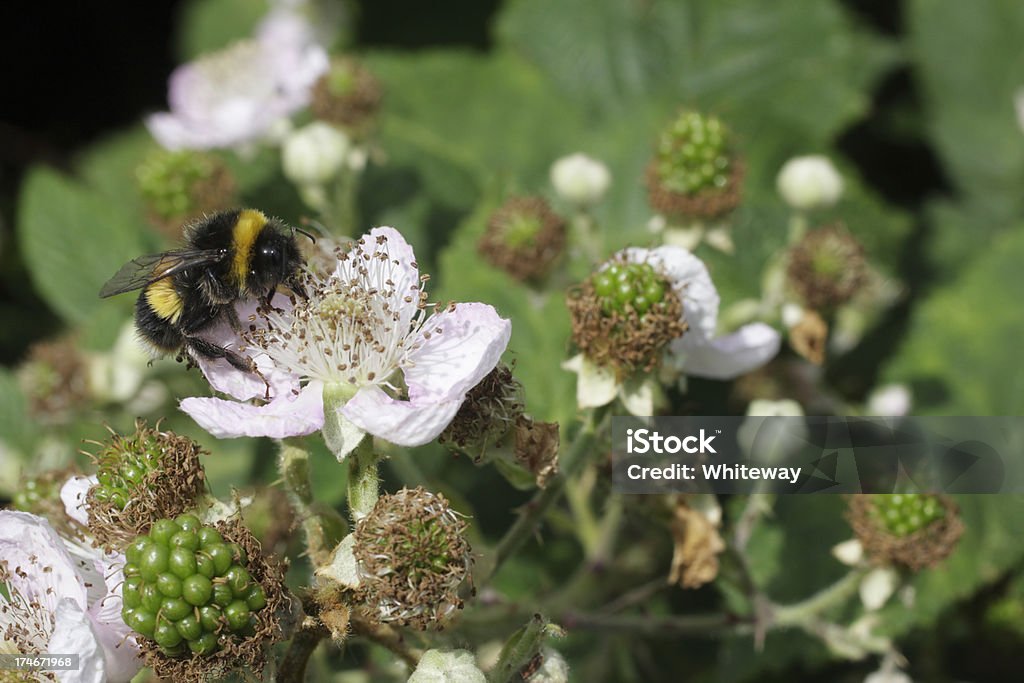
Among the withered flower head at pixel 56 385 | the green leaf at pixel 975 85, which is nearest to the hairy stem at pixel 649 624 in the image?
the withered flower head at pixel 56 385

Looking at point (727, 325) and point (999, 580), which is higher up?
point (727, 325)

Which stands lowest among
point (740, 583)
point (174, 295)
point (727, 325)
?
point (740, 583)

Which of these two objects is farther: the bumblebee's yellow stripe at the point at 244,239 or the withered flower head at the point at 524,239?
the withered flower head at the point at 524,239

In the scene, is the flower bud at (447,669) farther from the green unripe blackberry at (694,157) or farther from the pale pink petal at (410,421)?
the green unripe blackberry at (694,157)

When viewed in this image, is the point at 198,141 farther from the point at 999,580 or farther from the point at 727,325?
the point at 999,580

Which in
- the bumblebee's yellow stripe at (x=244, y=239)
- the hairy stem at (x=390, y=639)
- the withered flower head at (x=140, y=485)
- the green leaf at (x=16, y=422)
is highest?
the bumblebee's yellow stripe at (x=244, y=239)

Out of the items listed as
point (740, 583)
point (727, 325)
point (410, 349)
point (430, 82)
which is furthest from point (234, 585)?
point (430, 82)

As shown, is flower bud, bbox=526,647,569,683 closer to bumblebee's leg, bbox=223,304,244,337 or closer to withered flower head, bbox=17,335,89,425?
bumblebee's leg, bbox=223,304,244,337
